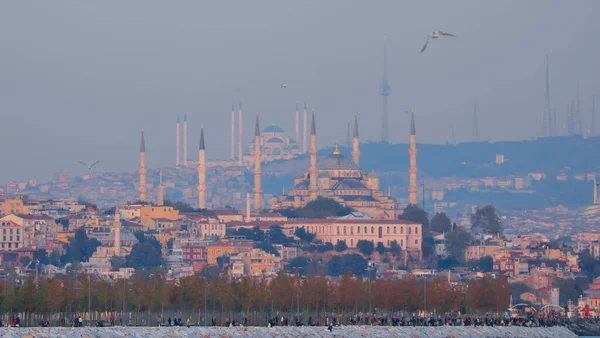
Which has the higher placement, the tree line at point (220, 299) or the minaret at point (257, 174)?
the minaret at point (257, 174)

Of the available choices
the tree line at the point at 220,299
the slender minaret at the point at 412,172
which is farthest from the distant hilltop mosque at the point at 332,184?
the tree line at the point at 220,299

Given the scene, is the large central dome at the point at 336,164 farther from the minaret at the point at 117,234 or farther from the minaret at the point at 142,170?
the minaret at the point at 117,234

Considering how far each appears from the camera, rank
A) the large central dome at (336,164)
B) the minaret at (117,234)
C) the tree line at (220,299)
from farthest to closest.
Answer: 1. the large central dome at (336,164)
2. the minaret at (117,234)
3. the tree line at (220,299)

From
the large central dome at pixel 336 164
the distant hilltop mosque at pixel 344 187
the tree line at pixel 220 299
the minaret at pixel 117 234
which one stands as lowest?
the tree line at pixel 220 299

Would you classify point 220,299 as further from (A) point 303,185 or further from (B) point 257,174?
(A) point 303,185

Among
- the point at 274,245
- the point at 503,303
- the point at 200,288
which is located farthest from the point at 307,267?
the point at 200,288

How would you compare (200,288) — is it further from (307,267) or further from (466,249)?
(466,249)

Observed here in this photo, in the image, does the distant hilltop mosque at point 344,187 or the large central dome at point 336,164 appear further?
the large central dome at point 336,164
